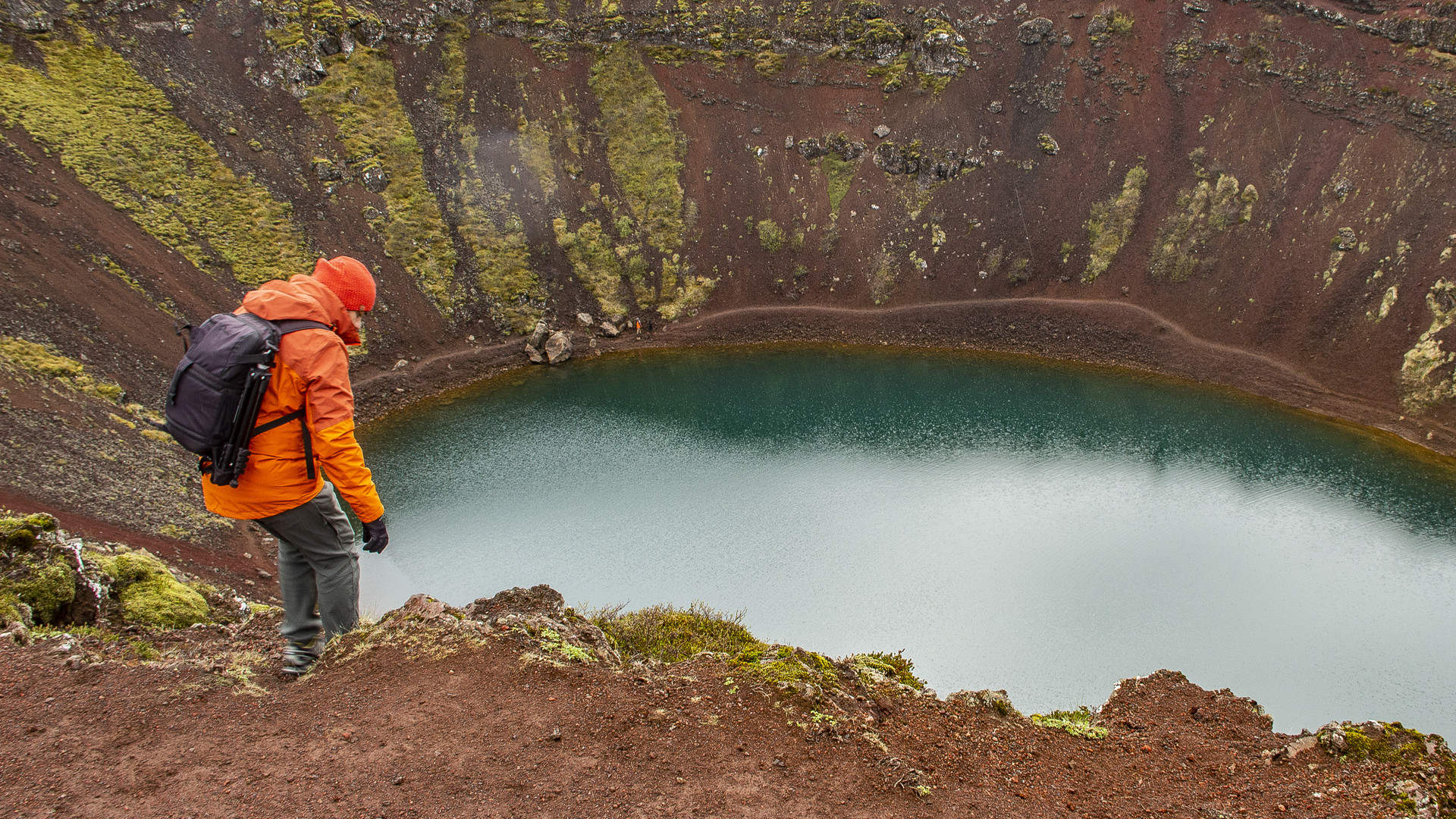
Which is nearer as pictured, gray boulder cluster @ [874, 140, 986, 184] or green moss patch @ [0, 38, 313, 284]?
green moss patch @ [0, 38, 313, 284]

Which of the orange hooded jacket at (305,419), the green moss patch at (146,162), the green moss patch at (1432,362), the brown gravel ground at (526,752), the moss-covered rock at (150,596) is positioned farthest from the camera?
the green moss patch at (1432,362)

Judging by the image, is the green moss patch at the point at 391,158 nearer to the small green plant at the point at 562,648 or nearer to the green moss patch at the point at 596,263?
the green moss patch at the point at 596,263

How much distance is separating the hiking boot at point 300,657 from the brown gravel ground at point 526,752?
310 millimetres

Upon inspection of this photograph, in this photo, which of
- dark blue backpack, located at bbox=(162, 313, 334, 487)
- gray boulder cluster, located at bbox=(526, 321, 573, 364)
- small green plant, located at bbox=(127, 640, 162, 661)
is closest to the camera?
dark blue backpack, located at bbox=(162, 313, 334, 487)

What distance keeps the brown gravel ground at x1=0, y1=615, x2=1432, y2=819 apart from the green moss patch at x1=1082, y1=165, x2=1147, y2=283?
36.5 m

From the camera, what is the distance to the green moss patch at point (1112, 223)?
39.8m

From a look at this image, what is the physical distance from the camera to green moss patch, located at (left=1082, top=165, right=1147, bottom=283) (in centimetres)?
3981

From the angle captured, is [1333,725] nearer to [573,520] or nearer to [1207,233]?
[573,520]

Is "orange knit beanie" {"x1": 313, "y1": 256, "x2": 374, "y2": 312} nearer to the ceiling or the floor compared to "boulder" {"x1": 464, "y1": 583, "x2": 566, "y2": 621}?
nearer to the ceiling

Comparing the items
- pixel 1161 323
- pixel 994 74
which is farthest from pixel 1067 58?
pixel 1161 323

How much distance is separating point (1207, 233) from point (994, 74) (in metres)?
14.9

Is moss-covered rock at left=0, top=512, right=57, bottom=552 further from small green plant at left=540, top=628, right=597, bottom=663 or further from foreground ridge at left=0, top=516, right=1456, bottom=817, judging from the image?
small green plant at left=540, top=628, right=597, bottom=663

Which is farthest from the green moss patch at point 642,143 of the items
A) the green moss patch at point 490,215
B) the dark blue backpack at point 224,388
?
the dark blue backpack at point 224,388

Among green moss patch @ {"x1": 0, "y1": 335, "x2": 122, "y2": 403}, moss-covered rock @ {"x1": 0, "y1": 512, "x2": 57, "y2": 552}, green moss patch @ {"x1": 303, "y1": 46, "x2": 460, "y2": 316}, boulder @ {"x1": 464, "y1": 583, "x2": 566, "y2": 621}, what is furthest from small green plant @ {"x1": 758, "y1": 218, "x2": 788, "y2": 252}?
moss-covered rock @ {"x1": 0, "y1": 512, "x2": 57, "y2": 552}
